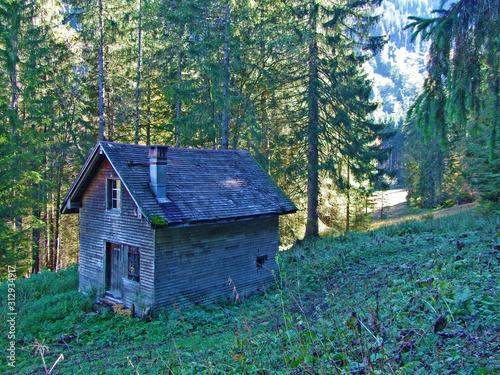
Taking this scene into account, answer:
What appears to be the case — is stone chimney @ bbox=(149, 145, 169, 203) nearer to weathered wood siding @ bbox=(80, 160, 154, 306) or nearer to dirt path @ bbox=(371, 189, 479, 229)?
weathered wood siding @ bbox=(80, 160, 154, 306)

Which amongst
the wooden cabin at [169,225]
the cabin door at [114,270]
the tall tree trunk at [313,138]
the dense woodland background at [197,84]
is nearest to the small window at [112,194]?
the wooden cabin at [169,225]

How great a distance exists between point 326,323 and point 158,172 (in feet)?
27.3

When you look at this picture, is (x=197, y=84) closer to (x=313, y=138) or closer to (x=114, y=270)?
(x=313, y=138)

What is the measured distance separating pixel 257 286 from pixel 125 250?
5708 mm

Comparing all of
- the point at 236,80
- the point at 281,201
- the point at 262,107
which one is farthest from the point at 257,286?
the point at 236,80

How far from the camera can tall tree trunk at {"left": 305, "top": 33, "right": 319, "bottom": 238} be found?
21344 mm

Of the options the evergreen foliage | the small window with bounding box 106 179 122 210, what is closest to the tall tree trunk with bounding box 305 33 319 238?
the evergreen foliage

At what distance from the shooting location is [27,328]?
11.5 meters

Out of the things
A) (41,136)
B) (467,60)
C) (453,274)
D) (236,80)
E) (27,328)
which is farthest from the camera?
(236,80)

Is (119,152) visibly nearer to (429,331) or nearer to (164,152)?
(164,152)

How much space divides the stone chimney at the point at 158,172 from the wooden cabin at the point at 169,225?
0.12 feet

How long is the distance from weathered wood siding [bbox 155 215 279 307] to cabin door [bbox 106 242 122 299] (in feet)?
8.32

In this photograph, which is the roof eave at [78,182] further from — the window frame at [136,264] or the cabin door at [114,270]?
the window frame at [136,264]

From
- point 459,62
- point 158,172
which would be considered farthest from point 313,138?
point 459,62
